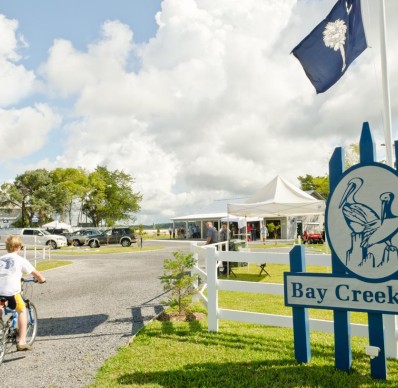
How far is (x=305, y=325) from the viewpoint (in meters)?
4.61

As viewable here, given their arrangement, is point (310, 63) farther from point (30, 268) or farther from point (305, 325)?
point (30, 268)

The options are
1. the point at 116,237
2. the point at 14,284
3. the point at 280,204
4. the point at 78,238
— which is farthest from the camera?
the point at 78,238

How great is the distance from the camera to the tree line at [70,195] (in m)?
56.9

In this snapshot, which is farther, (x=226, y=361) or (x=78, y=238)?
(x=78, y=238)

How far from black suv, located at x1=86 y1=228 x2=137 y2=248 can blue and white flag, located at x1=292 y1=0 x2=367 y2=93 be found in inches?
1101

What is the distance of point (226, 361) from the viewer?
15.5 ft

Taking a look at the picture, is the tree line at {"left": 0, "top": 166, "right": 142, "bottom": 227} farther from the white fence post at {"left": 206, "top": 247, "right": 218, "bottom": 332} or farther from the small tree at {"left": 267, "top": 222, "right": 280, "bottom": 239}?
the white fence post at {"left": 206, "top": 247, "right": 218, "bottom": 332}

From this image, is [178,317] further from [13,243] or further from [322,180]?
[322,180]

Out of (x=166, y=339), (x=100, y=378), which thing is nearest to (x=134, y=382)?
(x=100, y=378)

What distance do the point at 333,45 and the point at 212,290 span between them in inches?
178

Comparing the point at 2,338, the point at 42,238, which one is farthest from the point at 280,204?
the point at 42,238

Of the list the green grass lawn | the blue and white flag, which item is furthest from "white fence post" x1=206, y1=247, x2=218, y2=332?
the blue and white flag

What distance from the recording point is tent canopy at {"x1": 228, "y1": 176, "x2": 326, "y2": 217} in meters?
14.8

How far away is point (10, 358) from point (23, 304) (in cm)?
71
